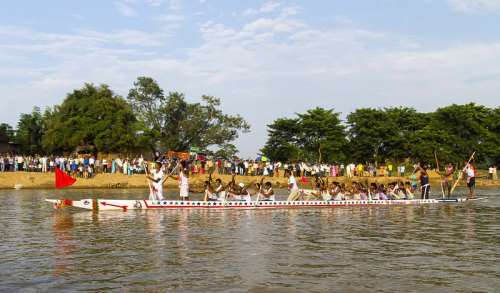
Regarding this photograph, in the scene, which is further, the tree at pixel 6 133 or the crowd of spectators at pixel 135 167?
the tree at pixel 6 133

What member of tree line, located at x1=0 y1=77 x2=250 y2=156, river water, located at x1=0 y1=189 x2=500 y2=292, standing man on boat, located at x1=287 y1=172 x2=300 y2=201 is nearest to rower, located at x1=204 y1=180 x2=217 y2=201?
river water, located at x1=0 y1=189 x2=500 y2=292

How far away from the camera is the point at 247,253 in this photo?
1409cm

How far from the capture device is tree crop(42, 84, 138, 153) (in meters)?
62.0

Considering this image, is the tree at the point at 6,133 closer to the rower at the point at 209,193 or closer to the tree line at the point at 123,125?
the tree line at the point at 123,125

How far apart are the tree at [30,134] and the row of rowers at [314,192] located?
55772 mm

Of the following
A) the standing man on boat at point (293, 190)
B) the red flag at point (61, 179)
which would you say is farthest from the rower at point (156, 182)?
the standing man on boat at point (293, 190)

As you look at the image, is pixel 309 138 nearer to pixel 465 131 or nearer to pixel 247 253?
pixel 465 131

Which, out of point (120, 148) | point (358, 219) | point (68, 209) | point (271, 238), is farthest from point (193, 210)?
point (120, 148)

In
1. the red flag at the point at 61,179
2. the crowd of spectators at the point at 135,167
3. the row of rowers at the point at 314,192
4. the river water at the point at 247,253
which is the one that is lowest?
the river water at the point at 247,253

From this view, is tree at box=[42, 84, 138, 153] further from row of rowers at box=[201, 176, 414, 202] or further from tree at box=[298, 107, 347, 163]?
row of rowers at box=[201, 176, 414, 202]

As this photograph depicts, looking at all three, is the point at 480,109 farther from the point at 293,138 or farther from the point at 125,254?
the point at 125,254

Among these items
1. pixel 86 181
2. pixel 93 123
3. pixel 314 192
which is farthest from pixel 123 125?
pixel 314 192

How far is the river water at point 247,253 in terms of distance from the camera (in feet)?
35.7

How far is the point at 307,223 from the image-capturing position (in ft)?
69.3
